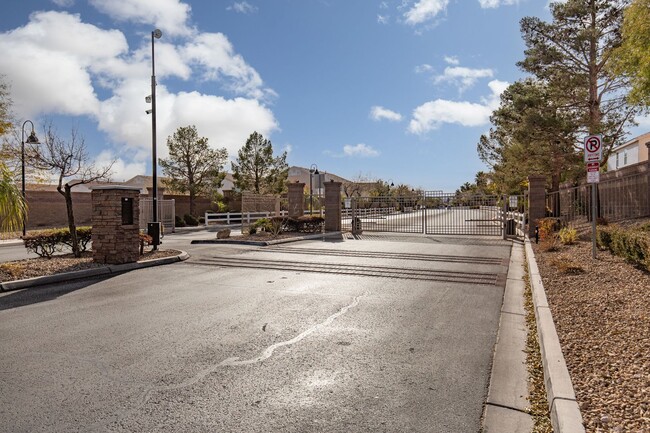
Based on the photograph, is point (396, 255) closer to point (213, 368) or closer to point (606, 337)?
point (606, 337)

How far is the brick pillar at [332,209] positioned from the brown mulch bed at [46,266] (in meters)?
12.1

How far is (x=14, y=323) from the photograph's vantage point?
6.26 meters

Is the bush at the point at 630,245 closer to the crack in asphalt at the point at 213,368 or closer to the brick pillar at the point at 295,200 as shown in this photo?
the crack in asphalt at the point at 213,368

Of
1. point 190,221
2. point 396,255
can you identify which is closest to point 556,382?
point 396,255

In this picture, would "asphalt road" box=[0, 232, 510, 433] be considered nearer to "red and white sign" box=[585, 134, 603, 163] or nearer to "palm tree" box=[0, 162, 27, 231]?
"palm tree" box=[0, 162, 27, 231]

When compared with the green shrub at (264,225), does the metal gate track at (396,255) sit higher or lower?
lower

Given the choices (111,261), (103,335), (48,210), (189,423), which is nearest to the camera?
(189,423)

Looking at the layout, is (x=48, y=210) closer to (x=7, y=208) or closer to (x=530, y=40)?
(x=7, y=208)

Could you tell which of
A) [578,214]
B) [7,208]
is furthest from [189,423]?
[578,214]

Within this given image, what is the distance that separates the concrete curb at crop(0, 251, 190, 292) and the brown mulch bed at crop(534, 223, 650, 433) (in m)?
9.68

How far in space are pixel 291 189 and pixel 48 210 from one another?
20485 mm

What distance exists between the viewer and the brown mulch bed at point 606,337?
329 centimetres

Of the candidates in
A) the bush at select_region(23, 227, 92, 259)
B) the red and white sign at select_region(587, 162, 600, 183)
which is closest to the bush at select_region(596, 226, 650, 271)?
the red and white sign at select_region(587, 162, 600, 183)

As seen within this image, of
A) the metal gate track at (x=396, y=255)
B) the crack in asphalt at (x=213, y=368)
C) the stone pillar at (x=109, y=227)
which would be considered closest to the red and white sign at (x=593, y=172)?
the metal gate track at (x=396, y=255)
